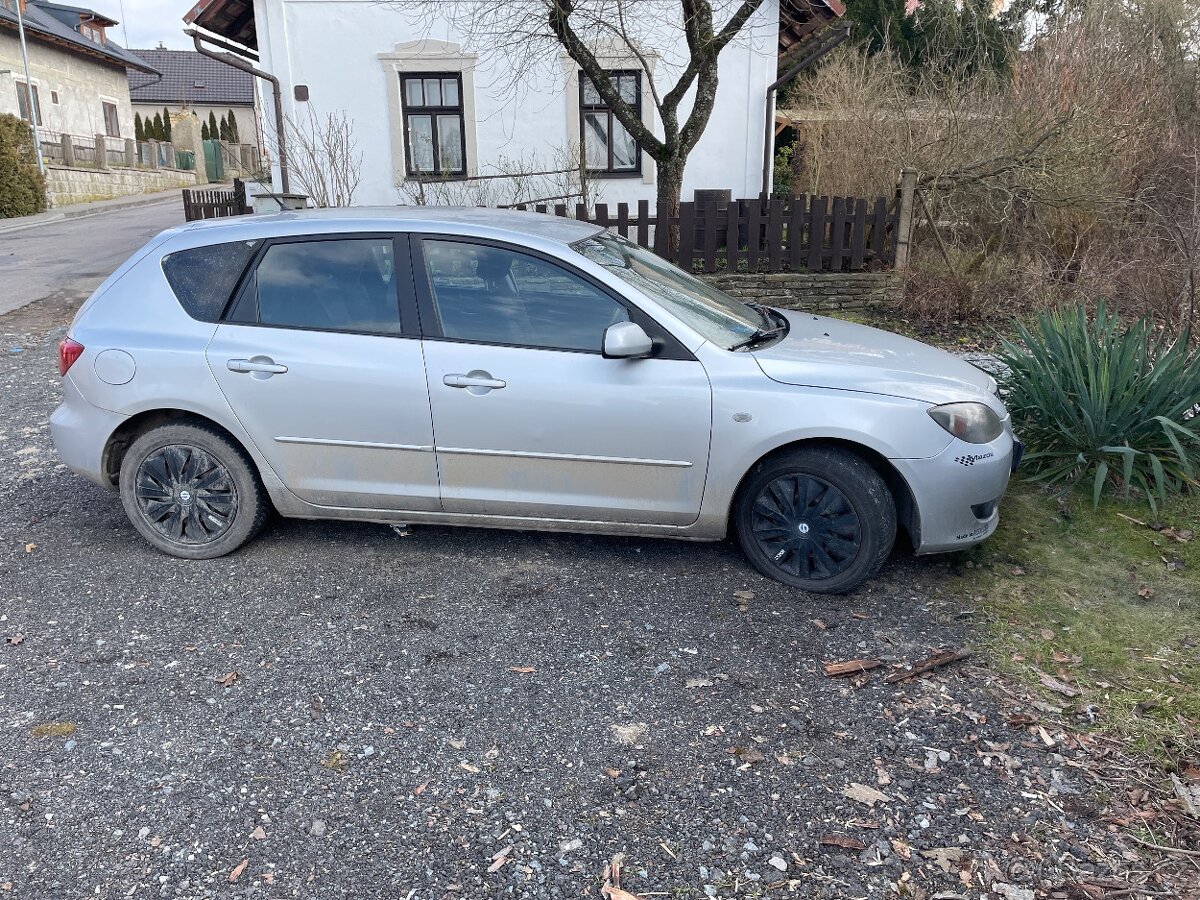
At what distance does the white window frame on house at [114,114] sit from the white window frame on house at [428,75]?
32328mm

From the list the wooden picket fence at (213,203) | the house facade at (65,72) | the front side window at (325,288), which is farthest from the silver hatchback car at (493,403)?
the house facade at (65,72)

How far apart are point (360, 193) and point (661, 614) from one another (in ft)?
40.9

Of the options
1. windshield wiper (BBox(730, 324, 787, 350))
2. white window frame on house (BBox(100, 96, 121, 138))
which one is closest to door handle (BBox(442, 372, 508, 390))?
windshield wiper (BBox(730, 324, 787, 350))

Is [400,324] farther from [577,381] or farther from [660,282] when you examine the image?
[660,282]

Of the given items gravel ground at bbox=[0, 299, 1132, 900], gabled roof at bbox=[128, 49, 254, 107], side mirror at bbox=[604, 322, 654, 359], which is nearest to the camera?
gravel ground at bbox=[0, 299, 1132, 900]

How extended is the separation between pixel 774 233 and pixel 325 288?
284 inches

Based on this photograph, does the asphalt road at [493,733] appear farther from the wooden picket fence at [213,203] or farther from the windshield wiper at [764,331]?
the wooden picket fence at [213,203]

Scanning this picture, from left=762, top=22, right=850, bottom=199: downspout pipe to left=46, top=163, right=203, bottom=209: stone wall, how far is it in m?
23.9

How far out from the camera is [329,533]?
491 centimetres

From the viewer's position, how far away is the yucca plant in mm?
4902

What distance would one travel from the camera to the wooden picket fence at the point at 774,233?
10469 millimetres

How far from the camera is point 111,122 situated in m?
41.2

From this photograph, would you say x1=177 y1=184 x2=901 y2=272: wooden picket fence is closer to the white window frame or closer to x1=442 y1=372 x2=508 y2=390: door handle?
x1=442 y1=372 x2=508 y2=390: door handle

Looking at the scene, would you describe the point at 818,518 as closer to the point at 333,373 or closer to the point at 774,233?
the point at 333,373
